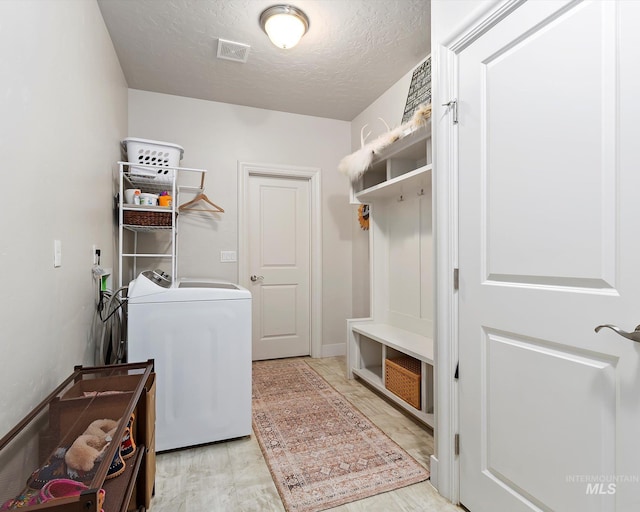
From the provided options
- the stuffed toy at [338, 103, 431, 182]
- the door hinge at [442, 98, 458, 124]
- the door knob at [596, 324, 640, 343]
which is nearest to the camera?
the door knob at [596, 324, 640, 343]

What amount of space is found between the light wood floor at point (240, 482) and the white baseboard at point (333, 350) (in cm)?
151

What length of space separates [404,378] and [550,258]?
151 centimetres

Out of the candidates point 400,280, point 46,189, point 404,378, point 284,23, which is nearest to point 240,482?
point 404,378

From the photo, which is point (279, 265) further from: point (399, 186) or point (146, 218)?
point (399, 186)

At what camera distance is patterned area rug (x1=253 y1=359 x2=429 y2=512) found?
1.64m

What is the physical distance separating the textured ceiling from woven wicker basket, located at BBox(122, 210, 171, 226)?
1210mm

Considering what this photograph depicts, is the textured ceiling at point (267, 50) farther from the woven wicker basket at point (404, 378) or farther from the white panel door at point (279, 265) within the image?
the woven wicker basket at point (404, 378)

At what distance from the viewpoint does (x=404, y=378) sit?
241cm

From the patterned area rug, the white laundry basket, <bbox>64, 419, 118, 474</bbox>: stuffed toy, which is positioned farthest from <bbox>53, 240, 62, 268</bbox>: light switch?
the patterned area rug

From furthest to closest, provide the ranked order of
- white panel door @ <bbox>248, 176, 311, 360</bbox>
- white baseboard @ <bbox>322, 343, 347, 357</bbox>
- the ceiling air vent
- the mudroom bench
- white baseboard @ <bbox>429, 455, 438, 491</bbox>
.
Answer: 1. white baseboard @ <bbox>322, 343, 347, 357</bbox>
2. white panel door @ <bbox>248, 176, 311, 360</bbox>
3. the ceiling air vent
4. white baseboard @ <bbox>429, 455, 438, 491</bbox>
5. the mudroom bench

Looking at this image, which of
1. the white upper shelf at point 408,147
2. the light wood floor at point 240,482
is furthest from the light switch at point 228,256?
the light wood floor at point 240,482

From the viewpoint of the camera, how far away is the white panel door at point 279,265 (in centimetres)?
369

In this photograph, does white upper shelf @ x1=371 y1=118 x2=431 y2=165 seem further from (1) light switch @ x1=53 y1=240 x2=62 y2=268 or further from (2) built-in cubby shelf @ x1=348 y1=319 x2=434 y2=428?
(1) light switch @ x1=53 y1=240 x2=62 y2=268

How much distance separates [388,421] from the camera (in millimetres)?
2332
